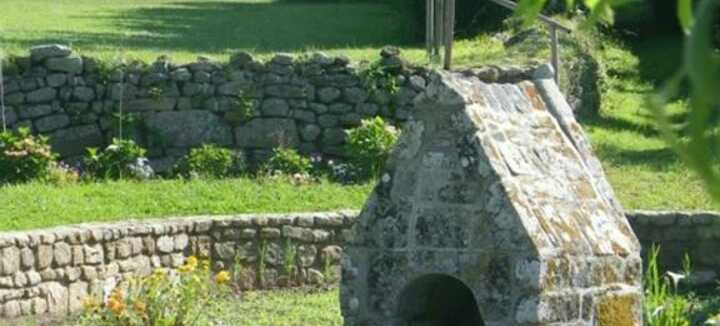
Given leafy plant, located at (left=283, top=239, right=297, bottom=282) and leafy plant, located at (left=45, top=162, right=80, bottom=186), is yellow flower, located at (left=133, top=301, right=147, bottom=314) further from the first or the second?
leafy plant, located at (left=45, top=162, right=80, bottom=186)

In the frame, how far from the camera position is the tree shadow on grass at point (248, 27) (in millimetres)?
19578

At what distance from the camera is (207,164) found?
1346 centimetres

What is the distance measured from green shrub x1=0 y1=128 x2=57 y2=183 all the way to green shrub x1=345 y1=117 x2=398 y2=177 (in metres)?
2.56

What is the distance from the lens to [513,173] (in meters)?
6.23

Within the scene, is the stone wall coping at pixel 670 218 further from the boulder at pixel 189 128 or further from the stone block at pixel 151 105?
the stone block at pixel 151 105

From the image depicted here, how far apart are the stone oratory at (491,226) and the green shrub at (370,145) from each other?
21.9 ft

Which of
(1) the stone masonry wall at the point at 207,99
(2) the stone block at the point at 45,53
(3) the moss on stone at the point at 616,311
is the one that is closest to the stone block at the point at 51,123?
(1) the stone masonry wall at the point at 207,99

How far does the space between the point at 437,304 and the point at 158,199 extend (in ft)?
17.8

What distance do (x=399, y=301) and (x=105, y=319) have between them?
6.93 feet

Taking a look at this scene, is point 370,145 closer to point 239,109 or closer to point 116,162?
point 239,109

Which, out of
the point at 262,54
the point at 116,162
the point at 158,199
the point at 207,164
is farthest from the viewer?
the point at 262,54

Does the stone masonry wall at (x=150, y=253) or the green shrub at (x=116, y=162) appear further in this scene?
the green shrub at (x=116, y=162)

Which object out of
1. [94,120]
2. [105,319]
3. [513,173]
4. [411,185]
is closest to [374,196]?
[411,185]

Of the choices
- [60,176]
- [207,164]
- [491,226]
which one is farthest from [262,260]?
[491,226]
